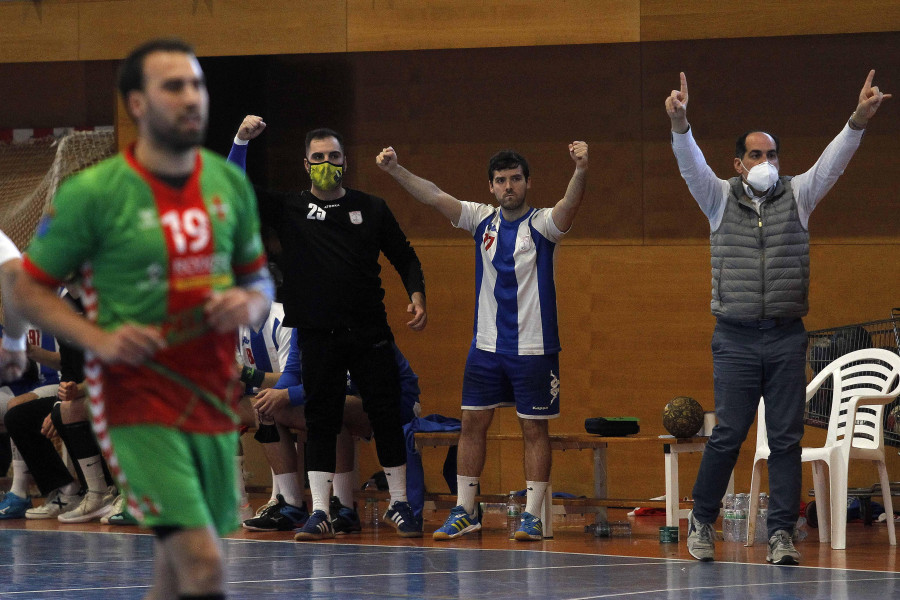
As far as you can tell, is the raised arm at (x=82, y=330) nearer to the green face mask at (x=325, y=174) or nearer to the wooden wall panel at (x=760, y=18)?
the green face mask at (x=325, y=174)

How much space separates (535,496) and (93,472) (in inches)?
119

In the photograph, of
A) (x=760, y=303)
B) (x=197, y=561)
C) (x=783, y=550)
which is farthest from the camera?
(x=760, y=303)

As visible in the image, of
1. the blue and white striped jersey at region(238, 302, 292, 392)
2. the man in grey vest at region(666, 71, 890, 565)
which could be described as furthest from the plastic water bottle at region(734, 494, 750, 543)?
the blue and white striped jersey at region(238, 302, 292, 392)

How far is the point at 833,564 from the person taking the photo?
5.93 meters

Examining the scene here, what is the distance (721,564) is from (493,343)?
1804mm

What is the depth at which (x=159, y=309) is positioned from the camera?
2.88 m

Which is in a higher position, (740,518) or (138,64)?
(138,64)

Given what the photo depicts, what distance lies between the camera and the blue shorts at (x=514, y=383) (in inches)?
275

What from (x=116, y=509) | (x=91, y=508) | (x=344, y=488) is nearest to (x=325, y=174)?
(x=344, y=488)

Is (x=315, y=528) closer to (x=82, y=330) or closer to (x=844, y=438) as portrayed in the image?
(x=844, y=438)

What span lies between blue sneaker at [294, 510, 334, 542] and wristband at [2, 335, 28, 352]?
3.53 m

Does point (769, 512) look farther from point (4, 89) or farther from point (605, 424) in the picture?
point (4, 89)

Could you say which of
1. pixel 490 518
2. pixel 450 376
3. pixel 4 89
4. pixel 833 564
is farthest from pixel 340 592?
pixel 4 89

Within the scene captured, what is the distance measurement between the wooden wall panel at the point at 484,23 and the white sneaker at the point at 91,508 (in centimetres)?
352
